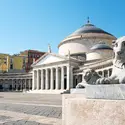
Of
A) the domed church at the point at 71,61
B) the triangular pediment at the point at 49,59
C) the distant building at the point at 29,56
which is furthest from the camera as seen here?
the distant building at the point at 29,56

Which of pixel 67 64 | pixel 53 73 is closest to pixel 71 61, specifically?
pixel 67 64

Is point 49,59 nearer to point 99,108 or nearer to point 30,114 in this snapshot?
point 30,114

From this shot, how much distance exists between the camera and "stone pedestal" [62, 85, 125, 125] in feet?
11.0

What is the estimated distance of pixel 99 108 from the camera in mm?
3590

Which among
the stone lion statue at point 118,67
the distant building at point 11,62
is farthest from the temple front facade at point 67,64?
the stone lion statue at point 118,67

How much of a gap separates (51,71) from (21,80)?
75.1 ft

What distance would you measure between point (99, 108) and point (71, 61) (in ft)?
199

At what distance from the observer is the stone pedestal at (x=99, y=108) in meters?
3.35

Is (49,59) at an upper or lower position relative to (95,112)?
upper

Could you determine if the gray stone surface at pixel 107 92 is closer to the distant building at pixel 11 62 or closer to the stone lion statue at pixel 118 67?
the stone lion statue at pixel 118 67

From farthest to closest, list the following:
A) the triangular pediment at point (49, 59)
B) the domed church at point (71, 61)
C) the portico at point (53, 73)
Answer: the triangular pediment at point (49, 59)
the portico at point (53, 73)
the domed church at point (71, 61)

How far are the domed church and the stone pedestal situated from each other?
48556mm

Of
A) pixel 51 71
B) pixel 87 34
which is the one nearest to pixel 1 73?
pixel 51 71

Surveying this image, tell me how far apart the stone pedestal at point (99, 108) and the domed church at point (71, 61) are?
1912 inches
